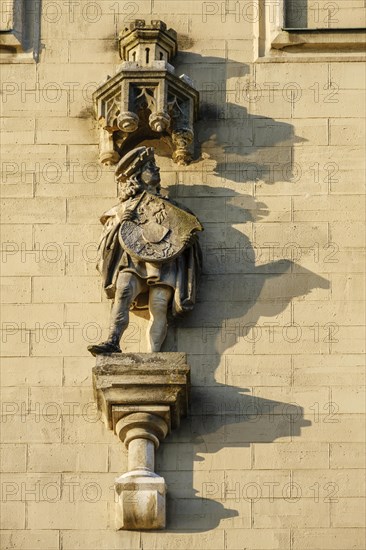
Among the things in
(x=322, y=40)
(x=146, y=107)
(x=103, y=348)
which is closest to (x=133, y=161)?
(x=146, y=107)

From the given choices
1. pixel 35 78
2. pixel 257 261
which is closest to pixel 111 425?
pixel 257 261

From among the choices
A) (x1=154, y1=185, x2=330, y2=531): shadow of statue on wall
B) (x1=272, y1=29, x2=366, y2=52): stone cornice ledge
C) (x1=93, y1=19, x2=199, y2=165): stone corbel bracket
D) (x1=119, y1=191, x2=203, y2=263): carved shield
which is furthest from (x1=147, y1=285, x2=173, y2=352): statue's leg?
(x1=272, y1=29, x2=366, y2=52): stone cornice ledge

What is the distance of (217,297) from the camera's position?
20.0 meters

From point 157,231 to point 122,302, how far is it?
0.64m

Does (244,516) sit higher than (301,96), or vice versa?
(301,96)

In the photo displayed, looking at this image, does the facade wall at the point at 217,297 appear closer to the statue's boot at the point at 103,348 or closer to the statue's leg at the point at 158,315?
the statue's leg at the point at 158,315

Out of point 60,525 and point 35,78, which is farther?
point 35,78

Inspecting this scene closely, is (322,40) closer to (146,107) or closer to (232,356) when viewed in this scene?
(146,107)

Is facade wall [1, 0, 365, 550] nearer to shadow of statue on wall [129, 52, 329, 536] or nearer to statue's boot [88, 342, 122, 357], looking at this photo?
shadow of statue on wall [129, 52, 329, 536]

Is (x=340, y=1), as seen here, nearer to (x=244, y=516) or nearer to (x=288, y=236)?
(x=288, y=236)

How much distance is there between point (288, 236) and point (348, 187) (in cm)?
62

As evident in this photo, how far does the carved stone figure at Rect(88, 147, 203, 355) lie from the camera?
64.8 ft

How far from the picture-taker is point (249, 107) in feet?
67.9

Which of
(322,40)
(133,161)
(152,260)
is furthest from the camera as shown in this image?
(322,40)
